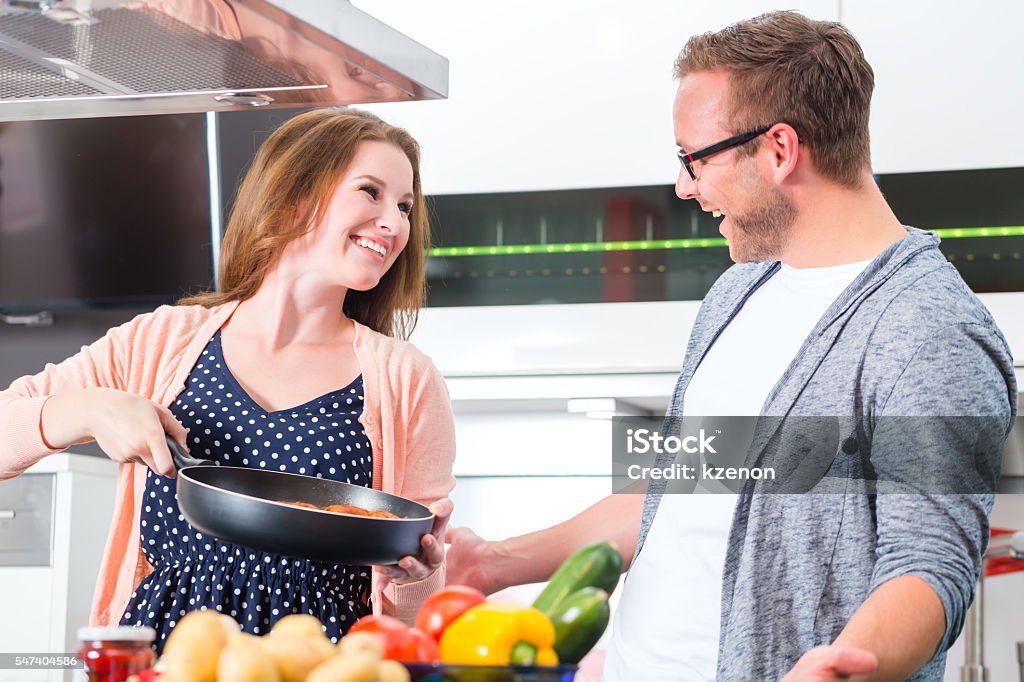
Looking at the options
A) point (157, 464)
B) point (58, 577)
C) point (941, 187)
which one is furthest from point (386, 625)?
point (58, 577)

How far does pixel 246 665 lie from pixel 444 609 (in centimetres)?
19

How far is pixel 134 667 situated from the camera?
79 cm

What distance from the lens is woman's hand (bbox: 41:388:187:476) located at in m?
1.22

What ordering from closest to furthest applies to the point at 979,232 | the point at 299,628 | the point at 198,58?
the point at 299,628, the point at 198,58, the point at 979,232

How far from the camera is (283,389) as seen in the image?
1488mm

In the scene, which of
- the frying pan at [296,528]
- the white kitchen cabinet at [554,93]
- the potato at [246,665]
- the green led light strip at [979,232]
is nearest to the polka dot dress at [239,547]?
the frying pan at [296,528]

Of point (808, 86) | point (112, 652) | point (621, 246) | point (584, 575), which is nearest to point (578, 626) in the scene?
point (584, 575)

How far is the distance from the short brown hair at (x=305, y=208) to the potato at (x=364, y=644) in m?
0.90

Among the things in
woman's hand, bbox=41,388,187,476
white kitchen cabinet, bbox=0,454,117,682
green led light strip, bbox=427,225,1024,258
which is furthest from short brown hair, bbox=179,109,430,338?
white kitchen cabinet, bbox=0,454,117,682

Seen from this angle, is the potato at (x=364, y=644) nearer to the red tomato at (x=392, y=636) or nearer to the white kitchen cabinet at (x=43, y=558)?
the red tomato at (x=392, y=636)

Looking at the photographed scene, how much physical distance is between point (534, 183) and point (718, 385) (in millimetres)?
782

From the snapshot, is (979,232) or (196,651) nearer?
(196,651)

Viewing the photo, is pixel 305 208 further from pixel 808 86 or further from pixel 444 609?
pixel 444 609

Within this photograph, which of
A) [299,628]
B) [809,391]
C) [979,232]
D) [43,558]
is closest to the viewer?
[299,628]
